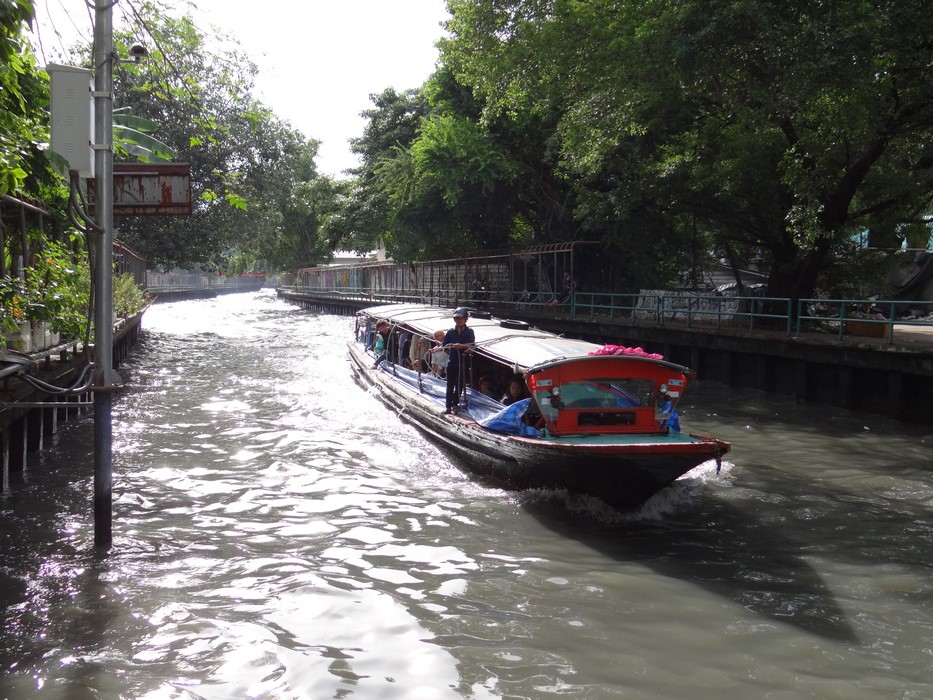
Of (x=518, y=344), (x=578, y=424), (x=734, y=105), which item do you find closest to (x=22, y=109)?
(x=518, y=344)

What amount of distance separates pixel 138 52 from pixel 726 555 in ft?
21.4

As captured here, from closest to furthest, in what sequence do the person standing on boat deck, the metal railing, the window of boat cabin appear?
the window of boat cabin
the person standing on boat deck
the metal railing

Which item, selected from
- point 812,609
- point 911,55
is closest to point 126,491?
point 812,609

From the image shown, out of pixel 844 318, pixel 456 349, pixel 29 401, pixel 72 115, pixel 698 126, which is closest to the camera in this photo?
pixel 72 115

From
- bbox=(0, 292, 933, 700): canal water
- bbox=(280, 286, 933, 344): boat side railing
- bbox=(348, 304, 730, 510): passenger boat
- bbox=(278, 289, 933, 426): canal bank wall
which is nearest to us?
bbox=(0, 292, 933, 700): canal water

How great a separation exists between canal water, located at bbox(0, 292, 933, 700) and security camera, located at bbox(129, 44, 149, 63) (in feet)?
13.5

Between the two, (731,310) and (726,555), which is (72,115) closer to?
(726,555)

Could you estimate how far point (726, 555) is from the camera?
6781 millimetres

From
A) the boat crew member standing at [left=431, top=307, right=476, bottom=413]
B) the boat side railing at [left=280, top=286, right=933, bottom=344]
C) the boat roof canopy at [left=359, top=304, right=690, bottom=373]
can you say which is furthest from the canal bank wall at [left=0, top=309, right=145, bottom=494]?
the boat side railing at [left=280, top=286, right=933, bottom=344]

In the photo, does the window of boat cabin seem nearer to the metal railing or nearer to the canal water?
the canal water

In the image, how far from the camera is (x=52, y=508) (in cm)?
779

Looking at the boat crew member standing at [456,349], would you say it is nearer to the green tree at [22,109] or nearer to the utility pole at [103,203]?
the utility pole at [103,203]

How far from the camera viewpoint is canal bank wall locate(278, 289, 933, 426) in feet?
40.5

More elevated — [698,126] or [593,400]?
[698,126]
